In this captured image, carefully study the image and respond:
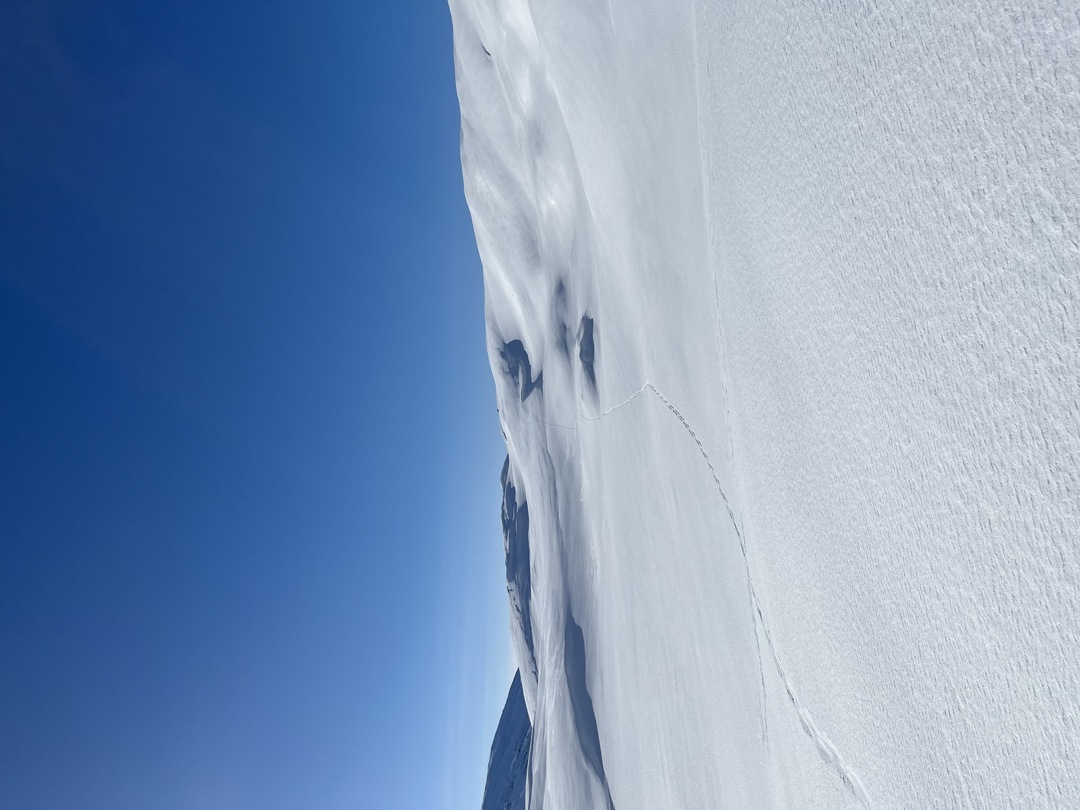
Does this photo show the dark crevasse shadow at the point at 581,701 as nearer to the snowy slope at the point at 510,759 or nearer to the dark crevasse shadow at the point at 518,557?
the dark crevasse shadow at the point at 518,557

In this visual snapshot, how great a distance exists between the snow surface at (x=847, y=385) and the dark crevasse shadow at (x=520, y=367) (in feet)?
8.96

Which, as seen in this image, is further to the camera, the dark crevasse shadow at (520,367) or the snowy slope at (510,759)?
the snowy slope at (510,759)

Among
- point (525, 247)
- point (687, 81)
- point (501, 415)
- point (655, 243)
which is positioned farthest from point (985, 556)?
point (501, 415)

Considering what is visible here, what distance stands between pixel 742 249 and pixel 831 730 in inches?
35.9

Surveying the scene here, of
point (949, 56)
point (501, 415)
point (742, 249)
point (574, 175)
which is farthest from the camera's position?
point (501, 415)

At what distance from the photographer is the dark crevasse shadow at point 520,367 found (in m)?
5.61

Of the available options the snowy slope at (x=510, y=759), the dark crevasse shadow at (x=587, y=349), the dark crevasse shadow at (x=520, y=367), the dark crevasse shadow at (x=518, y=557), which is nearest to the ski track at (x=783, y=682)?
the dark crevasse shadow at (x=587, y=349)

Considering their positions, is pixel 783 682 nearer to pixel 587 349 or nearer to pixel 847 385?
pixel 847 385

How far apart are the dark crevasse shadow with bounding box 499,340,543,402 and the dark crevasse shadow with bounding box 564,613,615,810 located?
185 cm

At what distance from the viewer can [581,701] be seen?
14.0 feet

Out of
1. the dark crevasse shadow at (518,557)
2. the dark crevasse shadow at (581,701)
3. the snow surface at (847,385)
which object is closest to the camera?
the snow surface at (847,385)

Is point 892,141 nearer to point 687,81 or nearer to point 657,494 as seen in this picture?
point 687,81

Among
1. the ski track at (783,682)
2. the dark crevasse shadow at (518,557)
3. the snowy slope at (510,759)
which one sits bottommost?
the ski track at (783,682)

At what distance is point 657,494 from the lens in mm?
2512
